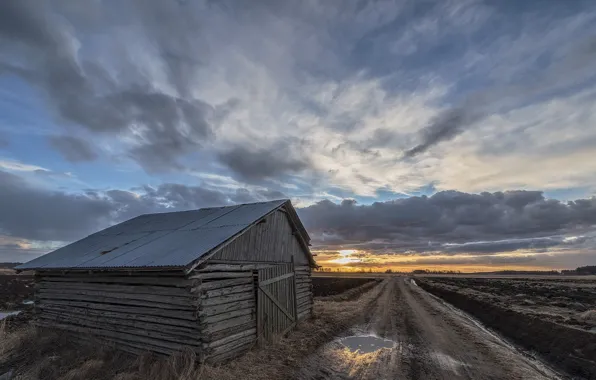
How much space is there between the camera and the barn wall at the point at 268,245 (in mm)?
13352

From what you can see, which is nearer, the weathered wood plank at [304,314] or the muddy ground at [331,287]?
the weathered wood plank at [304,314]

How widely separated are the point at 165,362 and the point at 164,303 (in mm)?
1881

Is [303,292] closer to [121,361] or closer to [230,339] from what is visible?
[230,339]

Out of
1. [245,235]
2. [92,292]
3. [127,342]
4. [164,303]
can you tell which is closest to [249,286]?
[245,235]

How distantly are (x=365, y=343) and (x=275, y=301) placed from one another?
440 cm

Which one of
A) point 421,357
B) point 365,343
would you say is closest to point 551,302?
point 365,343

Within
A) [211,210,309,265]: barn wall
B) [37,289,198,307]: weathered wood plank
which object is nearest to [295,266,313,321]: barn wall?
[211,210,309,265]: barn wall

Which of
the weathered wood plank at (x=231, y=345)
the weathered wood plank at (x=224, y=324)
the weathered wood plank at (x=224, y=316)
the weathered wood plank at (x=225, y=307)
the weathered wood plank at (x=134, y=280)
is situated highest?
the weathered wood plank at (x=134, y=280)

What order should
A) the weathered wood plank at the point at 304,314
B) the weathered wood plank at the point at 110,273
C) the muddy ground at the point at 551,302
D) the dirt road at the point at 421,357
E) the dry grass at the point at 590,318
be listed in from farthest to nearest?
the weathered wood plank at the point at 304,314, the muddy ground at the point at 551,302, the dry grass at the point at 590,318, the weathered wood plank at the point at 110,273, the dirt road at the point at 421,357

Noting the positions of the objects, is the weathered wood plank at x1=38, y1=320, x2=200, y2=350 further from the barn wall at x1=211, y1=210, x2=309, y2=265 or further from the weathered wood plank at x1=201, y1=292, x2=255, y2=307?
the barn wall at x1=211, y1=210, x2=309, y2=265

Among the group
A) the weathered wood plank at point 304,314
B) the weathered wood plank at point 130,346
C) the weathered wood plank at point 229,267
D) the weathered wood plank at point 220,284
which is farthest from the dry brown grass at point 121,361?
the weathered wood plank at point 304,314

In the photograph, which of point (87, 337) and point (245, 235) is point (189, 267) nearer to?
point (245, 235)

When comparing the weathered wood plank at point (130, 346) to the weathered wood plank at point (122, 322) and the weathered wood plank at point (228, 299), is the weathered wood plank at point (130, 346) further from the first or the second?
the weathered wood plank at point (228, 299)

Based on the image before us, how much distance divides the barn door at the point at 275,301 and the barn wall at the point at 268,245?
0.64 metres
